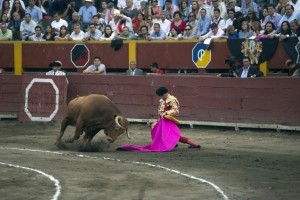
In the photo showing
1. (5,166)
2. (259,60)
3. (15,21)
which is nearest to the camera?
(5,166)

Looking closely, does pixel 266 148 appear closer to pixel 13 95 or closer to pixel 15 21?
pixel 13 95

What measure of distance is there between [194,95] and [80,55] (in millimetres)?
4354

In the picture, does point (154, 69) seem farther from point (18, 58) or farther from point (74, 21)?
point (18, 58)

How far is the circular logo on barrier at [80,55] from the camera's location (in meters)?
23.4

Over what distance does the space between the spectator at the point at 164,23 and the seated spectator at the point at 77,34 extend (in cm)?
236

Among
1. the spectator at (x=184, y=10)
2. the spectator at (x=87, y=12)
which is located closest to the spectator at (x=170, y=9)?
the spectator at (x=184, y=10)

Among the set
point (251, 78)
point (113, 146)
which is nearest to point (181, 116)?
point (251, 78)

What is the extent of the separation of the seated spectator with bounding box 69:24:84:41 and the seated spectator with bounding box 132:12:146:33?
150 cm

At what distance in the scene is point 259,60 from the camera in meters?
19.8

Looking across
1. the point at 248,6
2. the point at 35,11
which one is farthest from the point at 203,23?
the point at 35,11

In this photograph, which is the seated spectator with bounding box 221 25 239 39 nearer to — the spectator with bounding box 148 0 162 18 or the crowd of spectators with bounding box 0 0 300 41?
the crowd of spectators with bounding box 0 0 300 41

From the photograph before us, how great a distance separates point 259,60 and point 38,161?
23.1 feet

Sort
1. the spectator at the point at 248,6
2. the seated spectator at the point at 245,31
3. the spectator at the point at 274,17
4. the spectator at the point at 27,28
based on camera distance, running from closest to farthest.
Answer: the spectator at the point at 274,17 < the seated spectator at the point at 245,31 < the spectator at the point at 248,6 < the spectator at the point at 27,28

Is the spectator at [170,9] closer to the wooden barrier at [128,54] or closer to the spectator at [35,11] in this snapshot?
the wooden barrier at [128,54]
